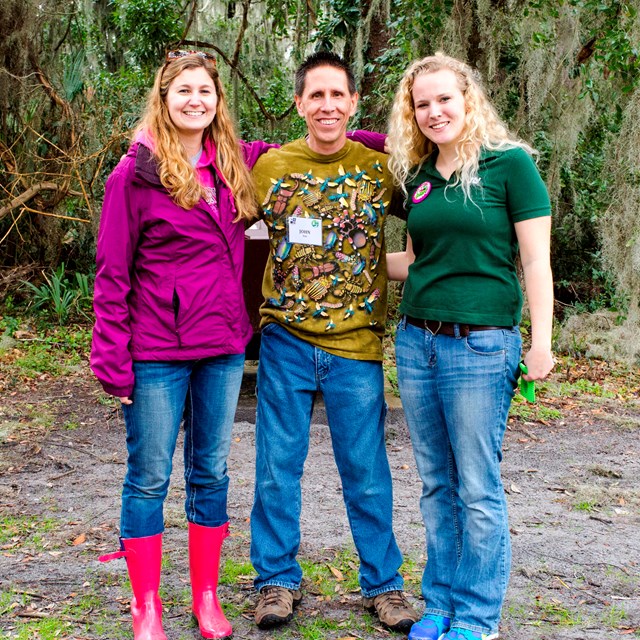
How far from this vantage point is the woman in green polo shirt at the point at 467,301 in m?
2.35

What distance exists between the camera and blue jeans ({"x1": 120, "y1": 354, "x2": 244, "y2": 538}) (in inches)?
98.0

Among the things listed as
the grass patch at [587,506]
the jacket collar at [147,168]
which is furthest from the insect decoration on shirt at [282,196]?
the grass patch at [587,506]

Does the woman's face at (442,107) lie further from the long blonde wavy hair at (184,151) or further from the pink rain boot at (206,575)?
the pink rain boot at (206,575)

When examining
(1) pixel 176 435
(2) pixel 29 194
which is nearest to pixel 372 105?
(2) pixel 29 194

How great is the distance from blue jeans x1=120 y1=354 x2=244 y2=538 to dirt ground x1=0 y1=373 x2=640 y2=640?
17.3 inches

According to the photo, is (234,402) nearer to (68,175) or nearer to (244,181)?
(244,181)

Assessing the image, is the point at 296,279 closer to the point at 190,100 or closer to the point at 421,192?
the point at 421,192

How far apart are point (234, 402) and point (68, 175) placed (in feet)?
19.6

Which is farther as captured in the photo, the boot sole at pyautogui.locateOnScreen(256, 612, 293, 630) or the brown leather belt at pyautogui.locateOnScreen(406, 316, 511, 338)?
the boot sole at pyautogui.locateOnScreen(256, 612, 293, 630)

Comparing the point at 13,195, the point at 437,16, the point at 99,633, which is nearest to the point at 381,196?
the point at 99,633

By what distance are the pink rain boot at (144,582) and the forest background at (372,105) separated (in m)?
4.70

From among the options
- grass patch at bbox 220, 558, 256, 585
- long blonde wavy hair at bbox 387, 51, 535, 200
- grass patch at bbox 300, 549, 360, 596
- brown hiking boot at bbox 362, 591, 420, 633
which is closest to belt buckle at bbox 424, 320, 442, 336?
long blonde wavy hair at bbox 387, 51, 535, 200

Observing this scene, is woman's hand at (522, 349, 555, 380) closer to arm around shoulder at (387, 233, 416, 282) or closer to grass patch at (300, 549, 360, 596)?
arm around shoulder at (387, 233, 416, 282)

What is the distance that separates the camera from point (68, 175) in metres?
7.96
